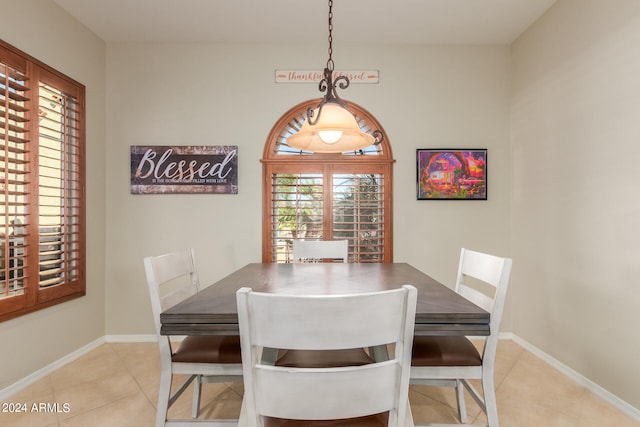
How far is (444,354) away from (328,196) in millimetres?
1894

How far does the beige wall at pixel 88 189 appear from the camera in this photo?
7.28 ft

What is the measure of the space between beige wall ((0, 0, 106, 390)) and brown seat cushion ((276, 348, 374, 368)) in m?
2.03

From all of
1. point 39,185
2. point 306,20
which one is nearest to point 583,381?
point 306,20

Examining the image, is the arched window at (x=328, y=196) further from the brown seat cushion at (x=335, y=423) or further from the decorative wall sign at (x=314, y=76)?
the brown seat cushion at (x=335, y=423)

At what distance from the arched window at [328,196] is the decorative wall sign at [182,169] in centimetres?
36

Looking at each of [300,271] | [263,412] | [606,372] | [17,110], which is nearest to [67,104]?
[17,110]

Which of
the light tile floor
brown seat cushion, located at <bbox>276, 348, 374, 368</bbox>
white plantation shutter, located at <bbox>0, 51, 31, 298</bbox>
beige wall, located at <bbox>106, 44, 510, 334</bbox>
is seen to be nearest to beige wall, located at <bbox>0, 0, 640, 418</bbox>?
beige wall, located at <bbox>106, 44, 510, 334</bbox>

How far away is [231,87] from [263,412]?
115 inches

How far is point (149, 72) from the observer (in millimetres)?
3162

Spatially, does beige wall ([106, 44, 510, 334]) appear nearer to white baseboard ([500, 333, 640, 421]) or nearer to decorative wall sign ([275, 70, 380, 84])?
decorative wall sign ([275, 70, 380, 84])

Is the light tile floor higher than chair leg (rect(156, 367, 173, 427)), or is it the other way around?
chair leg (rect(156, 367, 173, 427))

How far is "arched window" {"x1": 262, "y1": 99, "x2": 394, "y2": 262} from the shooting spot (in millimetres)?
3178

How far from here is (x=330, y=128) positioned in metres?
1.73

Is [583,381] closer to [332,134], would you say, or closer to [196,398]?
[332,134]
